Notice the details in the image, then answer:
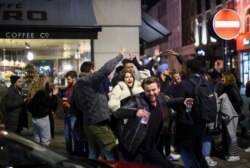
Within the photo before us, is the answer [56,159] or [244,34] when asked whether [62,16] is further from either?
[244,34]

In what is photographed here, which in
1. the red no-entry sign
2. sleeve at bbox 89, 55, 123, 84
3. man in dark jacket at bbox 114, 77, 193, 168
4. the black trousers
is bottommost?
the black trousers

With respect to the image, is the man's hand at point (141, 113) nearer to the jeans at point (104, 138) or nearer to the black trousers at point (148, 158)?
the black trousers at point (148, 158)

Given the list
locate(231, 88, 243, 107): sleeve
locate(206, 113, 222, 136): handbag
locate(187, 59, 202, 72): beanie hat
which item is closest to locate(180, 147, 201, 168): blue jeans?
locate(187, 59, 202, 72): beanie hat

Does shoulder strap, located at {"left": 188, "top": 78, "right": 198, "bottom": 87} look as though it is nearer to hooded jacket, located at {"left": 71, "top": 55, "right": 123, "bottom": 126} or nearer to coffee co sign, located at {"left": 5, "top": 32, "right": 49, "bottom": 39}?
hooded jacket, located at {"left": 71, "top": 55, "right": 123, "bottom": 126}

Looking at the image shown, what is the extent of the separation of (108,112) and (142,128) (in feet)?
4.40

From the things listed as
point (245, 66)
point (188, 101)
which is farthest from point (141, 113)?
point (245, 66)

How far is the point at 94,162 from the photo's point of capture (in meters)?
4.05

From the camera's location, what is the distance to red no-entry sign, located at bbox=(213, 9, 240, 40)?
31.2ft

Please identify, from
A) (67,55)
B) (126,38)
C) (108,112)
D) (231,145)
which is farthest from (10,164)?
(67,55)

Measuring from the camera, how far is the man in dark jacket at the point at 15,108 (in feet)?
27.0

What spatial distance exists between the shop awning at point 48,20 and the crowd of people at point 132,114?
3.09 metres

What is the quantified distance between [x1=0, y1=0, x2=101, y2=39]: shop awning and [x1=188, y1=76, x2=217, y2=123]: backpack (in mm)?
6197

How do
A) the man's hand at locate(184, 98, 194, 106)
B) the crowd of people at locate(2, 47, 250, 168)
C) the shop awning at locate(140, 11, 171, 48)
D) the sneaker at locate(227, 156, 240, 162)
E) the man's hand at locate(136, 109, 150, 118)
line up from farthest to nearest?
the shop awning at locate(140, 11, 171, 48) < the sneaker at locate(227, 156, 240, 162) < the man's hand at locate(184, 98, 194, 106) < the crowd of people at locate(2, 47, 250, 168) < the man's hand at locate(136, 109, 150, 118)

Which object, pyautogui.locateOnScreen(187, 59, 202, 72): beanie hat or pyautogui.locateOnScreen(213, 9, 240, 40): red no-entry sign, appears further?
pyautogui.locateOnScreen(213, 9, 240, 40): red no-entry sign
